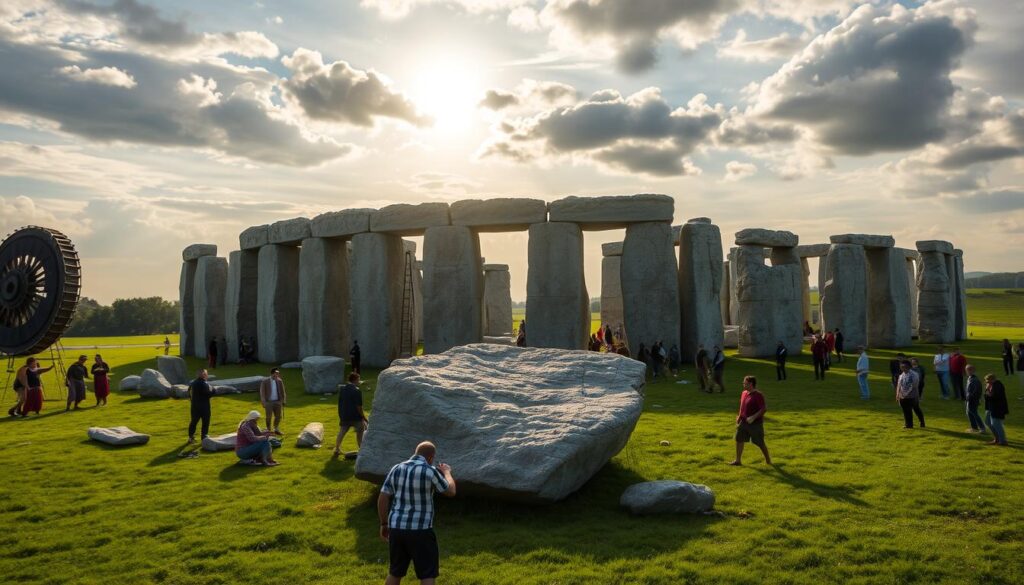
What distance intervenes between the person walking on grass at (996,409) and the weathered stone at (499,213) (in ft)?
45.3

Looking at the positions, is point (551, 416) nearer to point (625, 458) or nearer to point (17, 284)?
point (625, 458)

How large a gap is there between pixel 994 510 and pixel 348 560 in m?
6.85

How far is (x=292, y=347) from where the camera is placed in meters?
28.3

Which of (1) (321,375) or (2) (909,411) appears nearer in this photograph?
(2) (909,411)

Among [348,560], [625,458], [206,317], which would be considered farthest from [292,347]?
[348,560]

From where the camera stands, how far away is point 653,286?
2245 cm

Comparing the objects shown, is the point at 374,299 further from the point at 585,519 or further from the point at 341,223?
the point at 585,519

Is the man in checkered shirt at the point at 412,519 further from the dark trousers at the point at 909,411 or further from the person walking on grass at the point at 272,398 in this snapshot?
the dark trousers at the point at 909,411

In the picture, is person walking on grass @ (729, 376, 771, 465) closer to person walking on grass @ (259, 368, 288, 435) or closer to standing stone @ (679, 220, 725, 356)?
person walking on grass @ (259, 368, 288, 435)

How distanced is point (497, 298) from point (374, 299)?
54.6 feet

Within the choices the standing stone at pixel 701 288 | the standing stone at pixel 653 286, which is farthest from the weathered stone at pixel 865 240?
the standing stone at pixel 653 286

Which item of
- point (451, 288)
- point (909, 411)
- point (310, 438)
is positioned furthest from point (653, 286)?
point (310, 438)

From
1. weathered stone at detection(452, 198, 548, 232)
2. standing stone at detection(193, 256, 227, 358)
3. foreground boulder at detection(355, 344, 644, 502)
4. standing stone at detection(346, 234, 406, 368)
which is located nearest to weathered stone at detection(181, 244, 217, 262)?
standing stone at detection(193, 256, 227, 358)

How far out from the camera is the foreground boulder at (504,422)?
774cm
